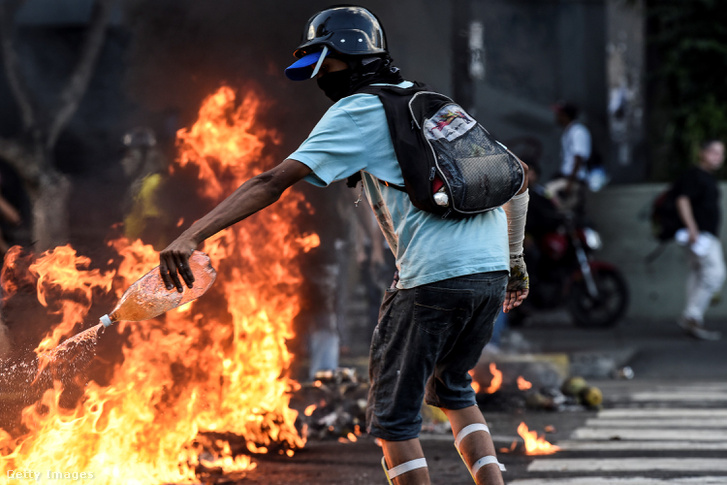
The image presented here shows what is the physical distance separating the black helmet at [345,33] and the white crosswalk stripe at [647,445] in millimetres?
2160

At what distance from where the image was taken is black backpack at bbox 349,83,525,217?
2.98m

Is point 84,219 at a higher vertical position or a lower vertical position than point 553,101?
higher

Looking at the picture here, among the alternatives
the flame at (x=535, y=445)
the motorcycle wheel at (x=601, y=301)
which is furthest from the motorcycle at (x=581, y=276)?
the flame at (x=535, y=445)

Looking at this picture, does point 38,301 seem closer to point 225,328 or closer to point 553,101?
point 225,328

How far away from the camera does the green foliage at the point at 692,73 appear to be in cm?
1141

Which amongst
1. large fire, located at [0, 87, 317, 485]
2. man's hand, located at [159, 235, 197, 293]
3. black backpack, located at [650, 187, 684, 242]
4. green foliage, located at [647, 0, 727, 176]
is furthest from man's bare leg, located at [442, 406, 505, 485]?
green foliage, located at [647, 0, 727, 176]

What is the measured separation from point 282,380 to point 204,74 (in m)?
1.62

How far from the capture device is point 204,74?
4.97 metres

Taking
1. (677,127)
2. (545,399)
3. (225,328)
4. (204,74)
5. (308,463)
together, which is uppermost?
(204,74)

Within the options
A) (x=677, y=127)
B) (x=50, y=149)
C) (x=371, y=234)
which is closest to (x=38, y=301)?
(x=371, y=234)

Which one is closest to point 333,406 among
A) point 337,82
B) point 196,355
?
point 196,355

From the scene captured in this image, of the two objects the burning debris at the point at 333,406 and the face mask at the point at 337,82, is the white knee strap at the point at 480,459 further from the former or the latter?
the burning debris at the point at 333,406

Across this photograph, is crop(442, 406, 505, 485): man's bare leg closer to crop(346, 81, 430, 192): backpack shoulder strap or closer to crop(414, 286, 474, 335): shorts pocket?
crop(414, 286, 474, 335): shorts pocket

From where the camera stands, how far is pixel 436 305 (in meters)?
3.06
